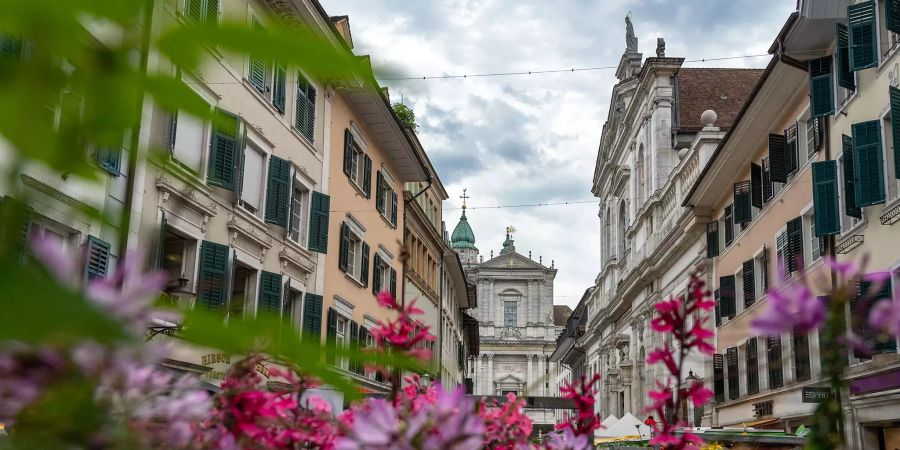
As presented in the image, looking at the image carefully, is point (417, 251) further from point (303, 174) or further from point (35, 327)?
point (35, 327)

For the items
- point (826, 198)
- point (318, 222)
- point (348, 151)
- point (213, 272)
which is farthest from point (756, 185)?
point (213, 272)

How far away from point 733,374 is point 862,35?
11.7 meters

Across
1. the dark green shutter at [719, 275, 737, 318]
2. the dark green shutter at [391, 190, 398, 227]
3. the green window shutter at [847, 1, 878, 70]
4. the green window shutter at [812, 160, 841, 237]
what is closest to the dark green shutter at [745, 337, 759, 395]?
the dark green shutter at [719, 275, 737, 318]

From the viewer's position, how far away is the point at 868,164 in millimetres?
16469

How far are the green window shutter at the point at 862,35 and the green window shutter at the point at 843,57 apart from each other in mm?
869

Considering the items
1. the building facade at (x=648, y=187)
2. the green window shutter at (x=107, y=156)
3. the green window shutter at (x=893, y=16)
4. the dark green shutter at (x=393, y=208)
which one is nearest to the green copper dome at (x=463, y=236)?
the building facade at (x=648, y=187)

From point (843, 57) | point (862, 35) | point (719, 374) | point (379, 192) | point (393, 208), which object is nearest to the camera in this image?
point (862, 35)

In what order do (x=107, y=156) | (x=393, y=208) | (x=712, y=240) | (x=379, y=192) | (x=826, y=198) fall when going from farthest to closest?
(x=393, y=208) → (x=712, y=240) → (x=379, y=192) → (x=826, y=198) → (x=107, y=156)

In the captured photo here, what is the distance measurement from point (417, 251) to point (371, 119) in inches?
501

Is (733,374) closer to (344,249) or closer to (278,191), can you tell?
(344,249)

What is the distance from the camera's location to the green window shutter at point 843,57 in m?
17.8

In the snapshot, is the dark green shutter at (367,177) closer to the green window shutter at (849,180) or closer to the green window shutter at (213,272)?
the green window shutter at (213,272)

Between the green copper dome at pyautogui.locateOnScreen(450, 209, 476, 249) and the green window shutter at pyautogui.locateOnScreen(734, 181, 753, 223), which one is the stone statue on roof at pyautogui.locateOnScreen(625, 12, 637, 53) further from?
the green copper dome at pyautogui.locateOnScreen(450, 209, 476, 249)

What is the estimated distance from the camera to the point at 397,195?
31578 millimetres
